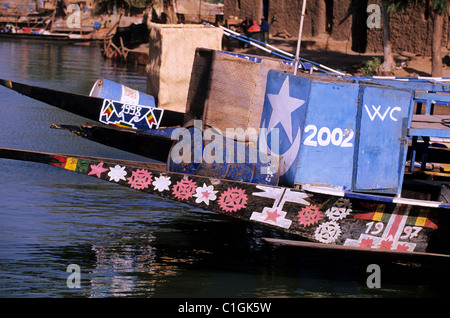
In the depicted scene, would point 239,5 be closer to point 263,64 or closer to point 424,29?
point 424,29

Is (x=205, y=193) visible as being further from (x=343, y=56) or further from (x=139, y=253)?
(x=343, y=56)

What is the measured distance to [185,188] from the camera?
6.97 m

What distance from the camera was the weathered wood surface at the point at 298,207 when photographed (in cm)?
693

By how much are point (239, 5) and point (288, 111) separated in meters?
30.0

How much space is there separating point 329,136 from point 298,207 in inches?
32.0

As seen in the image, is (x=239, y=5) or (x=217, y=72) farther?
(x=239, y=5)

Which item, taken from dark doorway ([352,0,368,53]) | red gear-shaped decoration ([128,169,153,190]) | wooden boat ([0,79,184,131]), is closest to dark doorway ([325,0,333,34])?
dark doorway ([352,0,368,53])

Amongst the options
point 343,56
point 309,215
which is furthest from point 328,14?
point 309,215

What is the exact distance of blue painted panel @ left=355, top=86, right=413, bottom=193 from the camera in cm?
704

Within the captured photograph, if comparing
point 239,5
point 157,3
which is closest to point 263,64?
point 157,3

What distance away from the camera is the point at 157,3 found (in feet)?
105

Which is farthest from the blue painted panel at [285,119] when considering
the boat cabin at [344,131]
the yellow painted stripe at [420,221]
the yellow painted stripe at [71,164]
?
the yellow painted stripe at [71,164]

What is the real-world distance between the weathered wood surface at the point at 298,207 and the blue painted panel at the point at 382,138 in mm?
336

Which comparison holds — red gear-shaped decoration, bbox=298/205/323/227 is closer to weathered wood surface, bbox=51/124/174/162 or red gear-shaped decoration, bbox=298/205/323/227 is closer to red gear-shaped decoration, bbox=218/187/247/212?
red gear-shaped decoration, bbox=218/187/247/212
